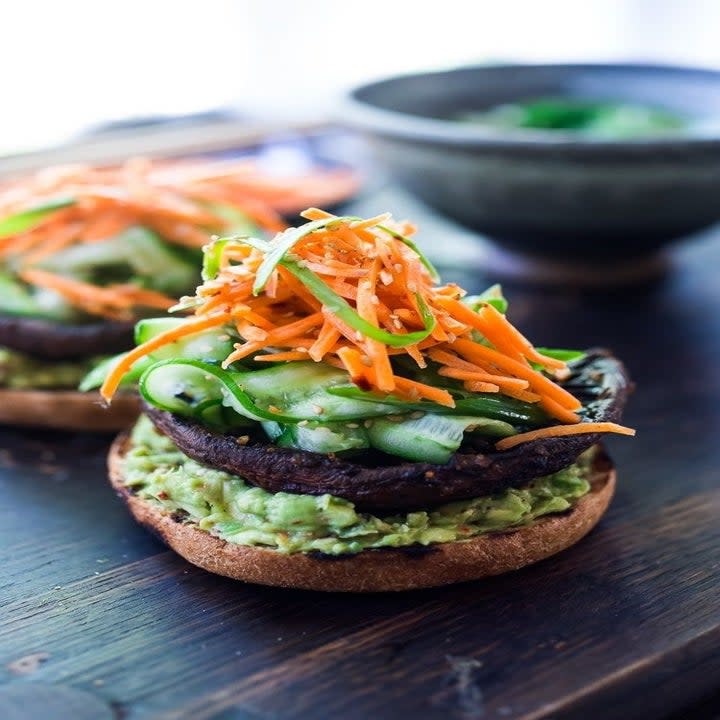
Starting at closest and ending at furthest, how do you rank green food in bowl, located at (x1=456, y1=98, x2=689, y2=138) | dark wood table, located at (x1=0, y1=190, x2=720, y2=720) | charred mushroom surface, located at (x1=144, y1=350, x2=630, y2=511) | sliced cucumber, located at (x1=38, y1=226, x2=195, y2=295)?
dark wood table, located at (x1=0, y1=190, x2=720, y2=720)
charred mushroom surface, located at (x1=144, y1=350, x2=630, y2=511)
sliced cucumber, located at (x1=38, y1=226, x2=195, y2=295)
green food in bowl, located at (x1=456, y1=98, x2=689, y2=138)

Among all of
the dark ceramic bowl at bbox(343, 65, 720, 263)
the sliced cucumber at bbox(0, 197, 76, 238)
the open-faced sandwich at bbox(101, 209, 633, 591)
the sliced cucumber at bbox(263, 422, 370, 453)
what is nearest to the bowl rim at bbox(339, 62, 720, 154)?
the dark ceramic bowl at bbox(343, 65, 720, 263)

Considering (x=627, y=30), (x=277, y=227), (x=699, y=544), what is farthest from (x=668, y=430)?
(x=627, y=30)

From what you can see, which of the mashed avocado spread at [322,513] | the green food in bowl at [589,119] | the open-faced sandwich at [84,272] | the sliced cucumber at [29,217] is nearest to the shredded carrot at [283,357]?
the mashed avocado spread at [322,513]

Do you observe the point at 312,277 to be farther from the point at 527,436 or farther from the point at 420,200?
the point at 420,200

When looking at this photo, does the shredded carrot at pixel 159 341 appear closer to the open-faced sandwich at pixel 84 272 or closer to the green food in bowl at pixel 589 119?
the open-faced sandwich at pixel 84 272

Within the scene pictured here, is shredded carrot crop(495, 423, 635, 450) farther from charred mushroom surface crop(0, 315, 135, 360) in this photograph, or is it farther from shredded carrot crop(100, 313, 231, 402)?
charred mushroom surface crop(0, 315, 135, 360)
